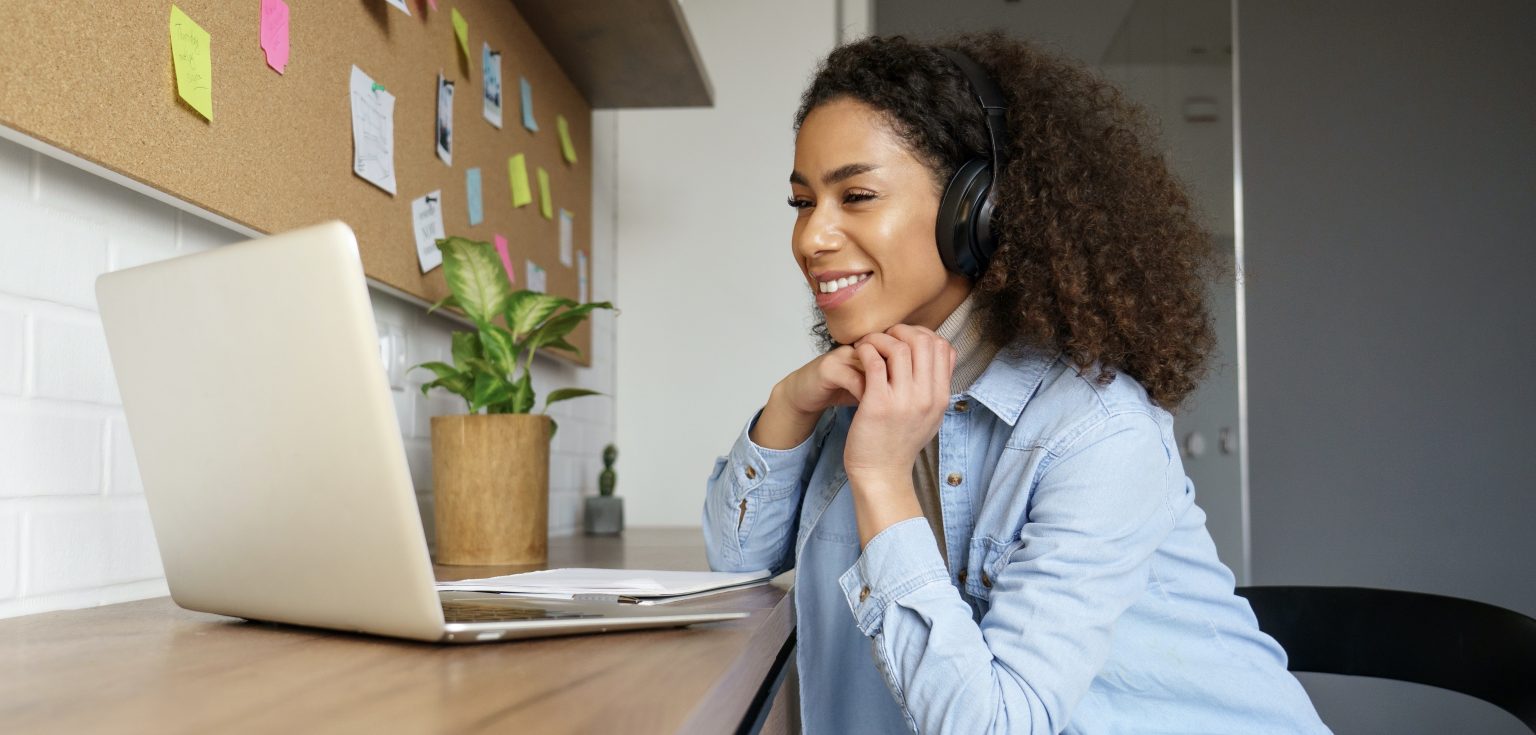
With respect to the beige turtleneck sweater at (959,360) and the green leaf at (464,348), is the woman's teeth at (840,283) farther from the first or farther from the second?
the green leaf at (464,348)

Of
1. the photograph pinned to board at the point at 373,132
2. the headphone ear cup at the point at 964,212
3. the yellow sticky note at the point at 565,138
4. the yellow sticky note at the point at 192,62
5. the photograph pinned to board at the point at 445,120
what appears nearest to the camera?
the yellow sticky note at the point at 192,62

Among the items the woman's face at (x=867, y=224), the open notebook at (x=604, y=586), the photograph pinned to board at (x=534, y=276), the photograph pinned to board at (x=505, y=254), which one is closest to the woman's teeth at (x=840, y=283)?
the woman's face at (x=867, y=224)

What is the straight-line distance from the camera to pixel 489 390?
50.9 inches

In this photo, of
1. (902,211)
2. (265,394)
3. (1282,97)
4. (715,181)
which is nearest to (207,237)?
(265,394)

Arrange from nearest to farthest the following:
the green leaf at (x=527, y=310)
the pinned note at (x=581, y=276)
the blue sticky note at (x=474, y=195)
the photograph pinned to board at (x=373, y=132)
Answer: the photograph pinned to board at (x=373, y=132) < the green leaf at (x=527, y=310) < the blue sticky note at (x=474, y=195) < the pinned note at (x=581, y=276)

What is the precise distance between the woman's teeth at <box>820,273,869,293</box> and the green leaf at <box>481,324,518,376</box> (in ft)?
1.38

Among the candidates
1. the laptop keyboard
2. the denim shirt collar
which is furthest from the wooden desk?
the denim shirt collar

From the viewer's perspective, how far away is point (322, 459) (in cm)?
59

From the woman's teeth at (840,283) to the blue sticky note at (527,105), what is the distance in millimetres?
939

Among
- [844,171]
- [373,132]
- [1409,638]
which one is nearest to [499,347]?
[373,132]

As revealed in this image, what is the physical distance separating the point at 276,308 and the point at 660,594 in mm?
363

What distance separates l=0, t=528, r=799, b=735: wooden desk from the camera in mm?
461

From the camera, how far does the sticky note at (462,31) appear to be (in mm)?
1519

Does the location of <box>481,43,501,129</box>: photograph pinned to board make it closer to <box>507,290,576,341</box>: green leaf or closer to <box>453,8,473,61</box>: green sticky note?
<box>453,8,473,61</box>: green sticky note
